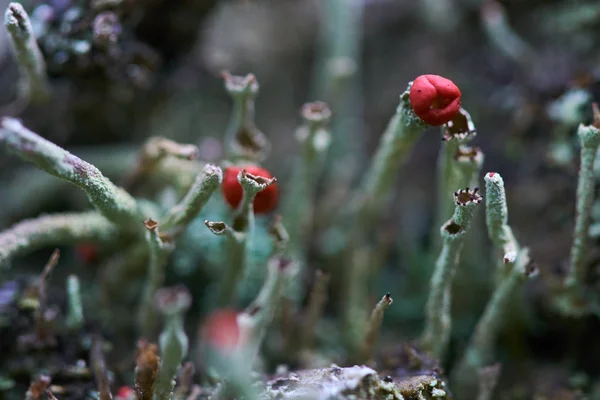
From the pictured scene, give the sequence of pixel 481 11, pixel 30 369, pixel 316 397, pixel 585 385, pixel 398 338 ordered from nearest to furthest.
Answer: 1. pixel 316 397
2. pixel 30 369
3. pixel 585 385
4. pixel 398 338
5. pixel 481 11

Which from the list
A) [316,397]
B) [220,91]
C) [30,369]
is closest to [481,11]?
[220,91]

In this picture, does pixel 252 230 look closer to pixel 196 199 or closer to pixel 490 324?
pixel 196 199

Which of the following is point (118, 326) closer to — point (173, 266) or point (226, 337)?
point (173, 266)

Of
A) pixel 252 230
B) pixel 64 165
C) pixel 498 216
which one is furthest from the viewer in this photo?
pixel 252 230

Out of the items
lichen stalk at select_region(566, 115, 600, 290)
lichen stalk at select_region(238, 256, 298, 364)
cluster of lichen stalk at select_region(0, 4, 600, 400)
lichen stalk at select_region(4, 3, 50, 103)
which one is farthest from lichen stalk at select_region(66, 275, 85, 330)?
lichen stalk at select_region(566, 115, 600, 290)

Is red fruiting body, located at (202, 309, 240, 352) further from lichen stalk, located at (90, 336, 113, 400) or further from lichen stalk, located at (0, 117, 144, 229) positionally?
lichen stalk, located at (0, 117, 144, 229)

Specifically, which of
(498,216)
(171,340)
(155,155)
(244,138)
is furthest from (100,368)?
(498,216)
